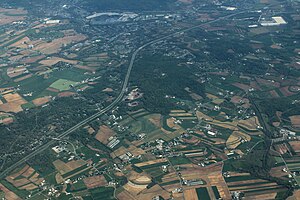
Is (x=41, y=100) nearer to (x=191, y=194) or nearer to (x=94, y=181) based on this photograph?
(x=94, y=181)

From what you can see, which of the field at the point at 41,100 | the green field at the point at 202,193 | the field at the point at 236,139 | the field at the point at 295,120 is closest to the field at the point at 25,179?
the field at the point at 41,100

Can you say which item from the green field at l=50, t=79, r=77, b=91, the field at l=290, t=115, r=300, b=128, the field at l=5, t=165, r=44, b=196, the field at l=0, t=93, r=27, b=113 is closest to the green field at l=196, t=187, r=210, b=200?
the field at l=5, t=165, r=44, b=196

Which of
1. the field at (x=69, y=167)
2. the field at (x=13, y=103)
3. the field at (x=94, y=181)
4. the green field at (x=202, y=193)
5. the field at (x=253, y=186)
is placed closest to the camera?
the green field at (x=202, y=193)

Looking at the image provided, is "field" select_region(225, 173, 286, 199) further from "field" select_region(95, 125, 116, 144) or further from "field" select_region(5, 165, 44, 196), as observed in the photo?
"field" select_region(5, 165, 44, 196)

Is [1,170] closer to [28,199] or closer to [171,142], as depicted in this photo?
[28,199]

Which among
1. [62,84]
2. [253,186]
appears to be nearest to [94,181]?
[253,186]

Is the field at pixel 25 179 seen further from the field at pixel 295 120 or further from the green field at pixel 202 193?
the field at pixel 295 120

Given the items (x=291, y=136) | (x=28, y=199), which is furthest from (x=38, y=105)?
(x=291, y=136)

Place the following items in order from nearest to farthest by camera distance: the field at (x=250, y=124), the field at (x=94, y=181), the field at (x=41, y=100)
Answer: the field at (x=94, y=181), the field at (x=250, y=124), the field at (x=41, y=100)
